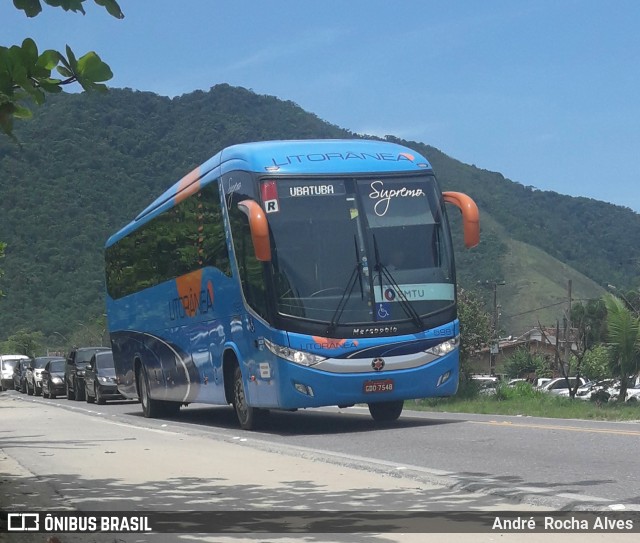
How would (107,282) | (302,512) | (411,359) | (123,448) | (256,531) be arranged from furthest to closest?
(107,282) < (411,359) < (123,448) < (302,512) < (256,531)

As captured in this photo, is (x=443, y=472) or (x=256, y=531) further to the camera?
(x=443, y=472)

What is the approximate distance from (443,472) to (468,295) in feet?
88.9

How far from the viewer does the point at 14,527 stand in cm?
805

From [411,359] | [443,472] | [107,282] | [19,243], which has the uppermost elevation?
[19,243]

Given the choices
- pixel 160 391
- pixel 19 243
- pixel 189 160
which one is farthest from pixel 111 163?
pixel 160 391

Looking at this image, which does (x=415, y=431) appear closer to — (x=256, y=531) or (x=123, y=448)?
(x=123, y=448)

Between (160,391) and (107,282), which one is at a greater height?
(107,282)

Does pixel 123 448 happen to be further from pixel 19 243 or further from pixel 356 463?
pixel 19 243

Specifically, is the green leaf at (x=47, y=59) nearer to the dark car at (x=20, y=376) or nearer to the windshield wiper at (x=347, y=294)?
the windshield wiper at (x=347, y=294)

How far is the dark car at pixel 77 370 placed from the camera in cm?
3897

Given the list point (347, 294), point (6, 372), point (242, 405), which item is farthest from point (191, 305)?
point (6, 372)

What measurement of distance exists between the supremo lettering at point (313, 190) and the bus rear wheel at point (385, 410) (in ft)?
13.5

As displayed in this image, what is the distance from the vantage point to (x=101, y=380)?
115 ft

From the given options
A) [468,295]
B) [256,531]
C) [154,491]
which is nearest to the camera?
[256,531]
